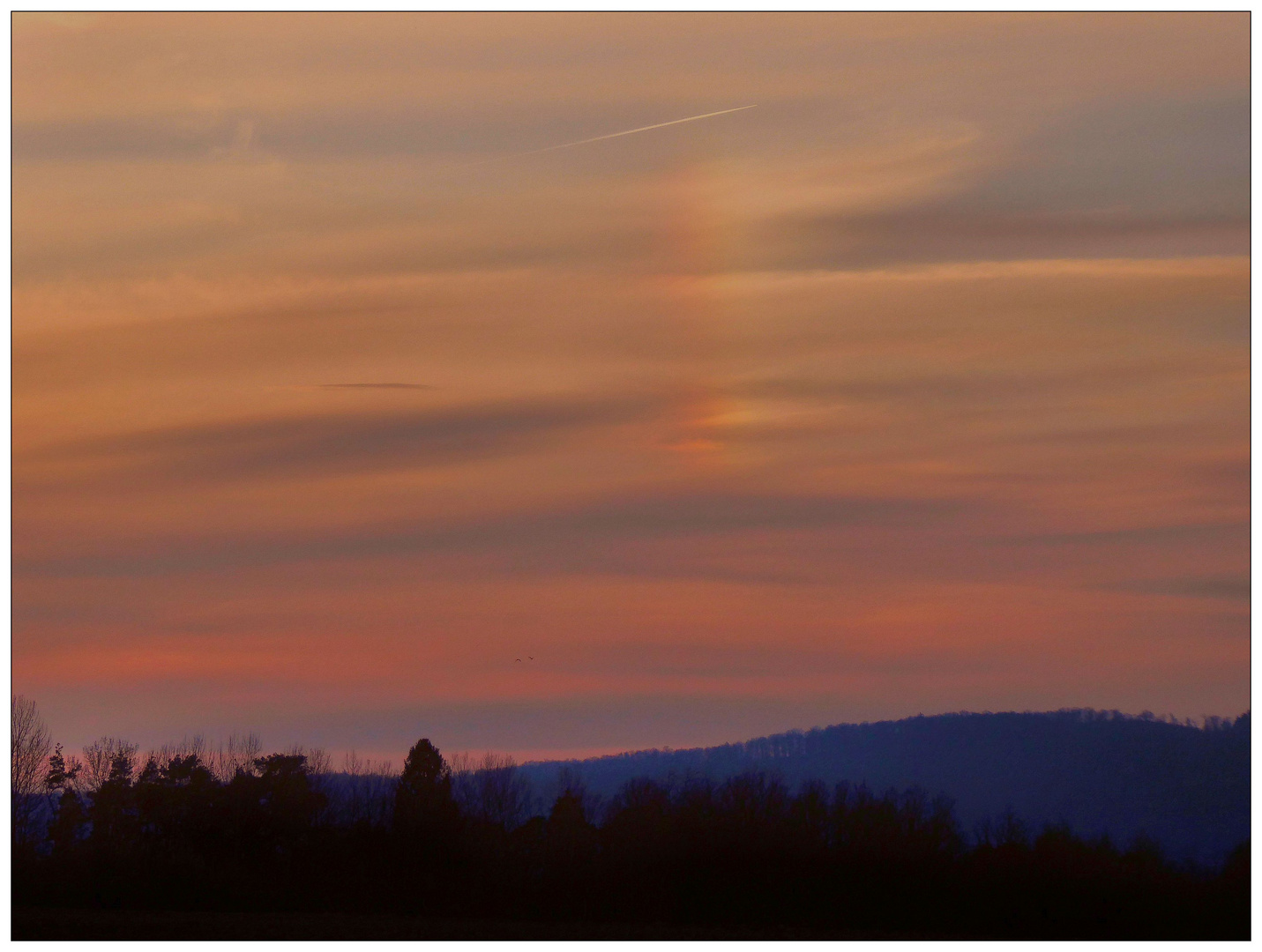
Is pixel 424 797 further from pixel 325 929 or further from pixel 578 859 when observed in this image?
pixel 325 929

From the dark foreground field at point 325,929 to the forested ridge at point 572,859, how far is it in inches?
51.1

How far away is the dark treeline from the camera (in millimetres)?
67438

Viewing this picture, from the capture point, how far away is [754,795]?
78.5 metres

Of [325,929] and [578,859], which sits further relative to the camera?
[578,859]

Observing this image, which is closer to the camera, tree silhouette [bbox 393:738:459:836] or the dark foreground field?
the dark foreground field

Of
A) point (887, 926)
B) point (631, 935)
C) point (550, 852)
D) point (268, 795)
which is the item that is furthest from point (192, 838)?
point (887, 926)

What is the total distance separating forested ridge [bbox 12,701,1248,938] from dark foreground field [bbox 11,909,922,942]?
4.26ft

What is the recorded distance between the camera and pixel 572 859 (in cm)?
7175

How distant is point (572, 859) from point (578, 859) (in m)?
0.34

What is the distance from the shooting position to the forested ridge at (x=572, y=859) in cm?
6731

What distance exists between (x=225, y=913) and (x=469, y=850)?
13702mm

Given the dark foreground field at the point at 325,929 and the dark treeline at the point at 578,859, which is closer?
the dark foreground field at the point at 325,929

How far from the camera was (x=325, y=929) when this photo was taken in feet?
186

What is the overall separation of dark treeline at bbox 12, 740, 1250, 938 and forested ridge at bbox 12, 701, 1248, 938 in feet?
0.37
